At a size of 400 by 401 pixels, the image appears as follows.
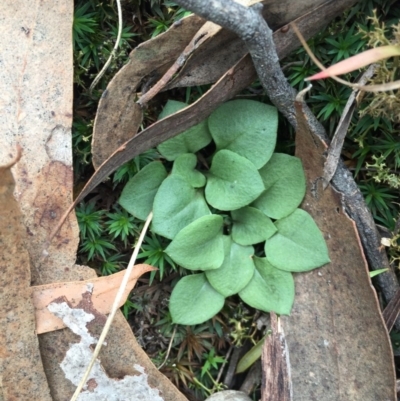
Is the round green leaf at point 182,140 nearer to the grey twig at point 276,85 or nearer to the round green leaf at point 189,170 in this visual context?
the round green leaf at point 189,170

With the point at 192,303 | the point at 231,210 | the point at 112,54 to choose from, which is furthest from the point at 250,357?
the point at 112,54

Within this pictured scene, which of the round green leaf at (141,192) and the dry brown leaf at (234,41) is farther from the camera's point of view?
the round green leaf at (141,192)

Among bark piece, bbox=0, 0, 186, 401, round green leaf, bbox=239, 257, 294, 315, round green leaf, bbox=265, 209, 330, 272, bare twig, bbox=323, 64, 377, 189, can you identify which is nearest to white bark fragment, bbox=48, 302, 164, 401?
bark piece, bbox=0, 0, 186, 401

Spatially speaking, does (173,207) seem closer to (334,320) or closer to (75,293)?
(75,293)

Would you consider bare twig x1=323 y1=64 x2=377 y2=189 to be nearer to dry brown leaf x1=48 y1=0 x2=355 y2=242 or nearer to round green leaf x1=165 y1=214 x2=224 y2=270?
dry brown leaf x1=48 y1=0 x2=355 y2=242

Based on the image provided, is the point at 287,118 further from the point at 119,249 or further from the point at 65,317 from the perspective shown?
the point at 65,317

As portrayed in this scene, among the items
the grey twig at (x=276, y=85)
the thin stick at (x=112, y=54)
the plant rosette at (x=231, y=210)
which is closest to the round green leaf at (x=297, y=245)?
the plant rosette at (x=231, y=210)
